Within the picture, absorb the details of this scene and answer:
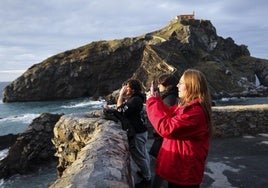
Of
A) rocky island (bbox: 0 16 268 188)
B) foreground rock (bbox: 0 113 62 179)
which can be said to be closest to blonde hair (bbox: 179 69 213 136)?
foreground rock (bbox: 0 113 62 179)

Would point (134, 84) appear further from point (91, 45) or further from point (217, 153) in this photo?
point (91, 45)

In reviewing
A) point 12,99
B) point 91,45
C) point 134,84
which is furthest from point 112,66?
point 134,84

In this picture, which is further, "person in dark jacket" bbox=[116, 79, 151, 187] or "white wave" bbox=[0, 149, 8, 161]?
"white wave" bbox=[0, 149, 8, 161]

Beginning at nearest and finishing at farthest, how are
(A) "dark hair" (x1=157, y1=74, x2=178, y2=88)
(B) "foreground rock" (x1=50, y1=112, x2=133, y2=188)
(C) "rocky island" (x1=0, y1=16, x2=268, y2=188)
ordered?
(B) "foreground rock" (x1=50, y1=112, x2=133, y2=188)
(A) "dark hair" (x1=157, y1=74, x2=178, y2=88)
(C) "rocky island" (x1=0, y1=16, x2=268, y2=188)

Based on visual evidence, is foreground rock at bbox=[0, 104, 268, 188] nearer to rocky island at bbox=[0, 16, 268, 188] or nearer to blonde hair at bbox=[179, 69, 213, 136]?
blonde hair at bbox=[179, 69, 213, 136]

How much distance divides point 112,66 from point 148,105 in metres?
86.0

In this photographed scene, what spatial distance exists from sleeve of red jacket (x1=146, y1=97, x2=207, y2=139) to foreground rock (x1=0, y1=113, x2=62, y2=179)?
18068mm

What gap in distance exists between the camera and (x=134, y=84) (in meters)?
6.56

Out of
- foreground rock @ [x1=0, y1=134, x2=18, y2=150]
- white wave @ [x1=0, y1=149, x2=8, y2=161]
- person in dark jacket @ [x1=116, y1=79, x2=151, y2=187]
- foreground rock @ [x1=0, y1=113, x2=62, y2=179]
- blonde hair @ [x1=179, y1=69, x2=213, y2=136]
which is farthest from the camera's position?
foreground rock @ [x1=0, y1=134, x2=18, y2=150]

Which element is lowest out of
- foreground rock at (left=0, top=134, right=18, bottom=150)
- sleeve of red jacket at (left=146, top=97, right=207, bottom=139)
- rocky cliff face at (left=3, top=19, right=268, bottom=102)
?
foreground rock at (left=0, top=134, right=18, bottom=150)

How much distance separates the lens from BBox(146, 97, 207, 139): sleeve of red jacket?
4.00 meters

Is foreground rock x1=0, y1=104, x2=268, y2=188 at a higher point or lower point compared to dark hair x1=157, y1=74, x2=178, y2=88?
lower

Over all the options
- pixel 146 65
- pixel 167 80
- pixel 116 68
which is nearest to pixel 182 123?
pixel 167 80

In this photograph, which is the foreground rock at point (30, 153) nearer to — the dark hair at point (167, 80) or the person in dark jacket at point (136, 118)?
the person in dark jacket at point (136, 118)
